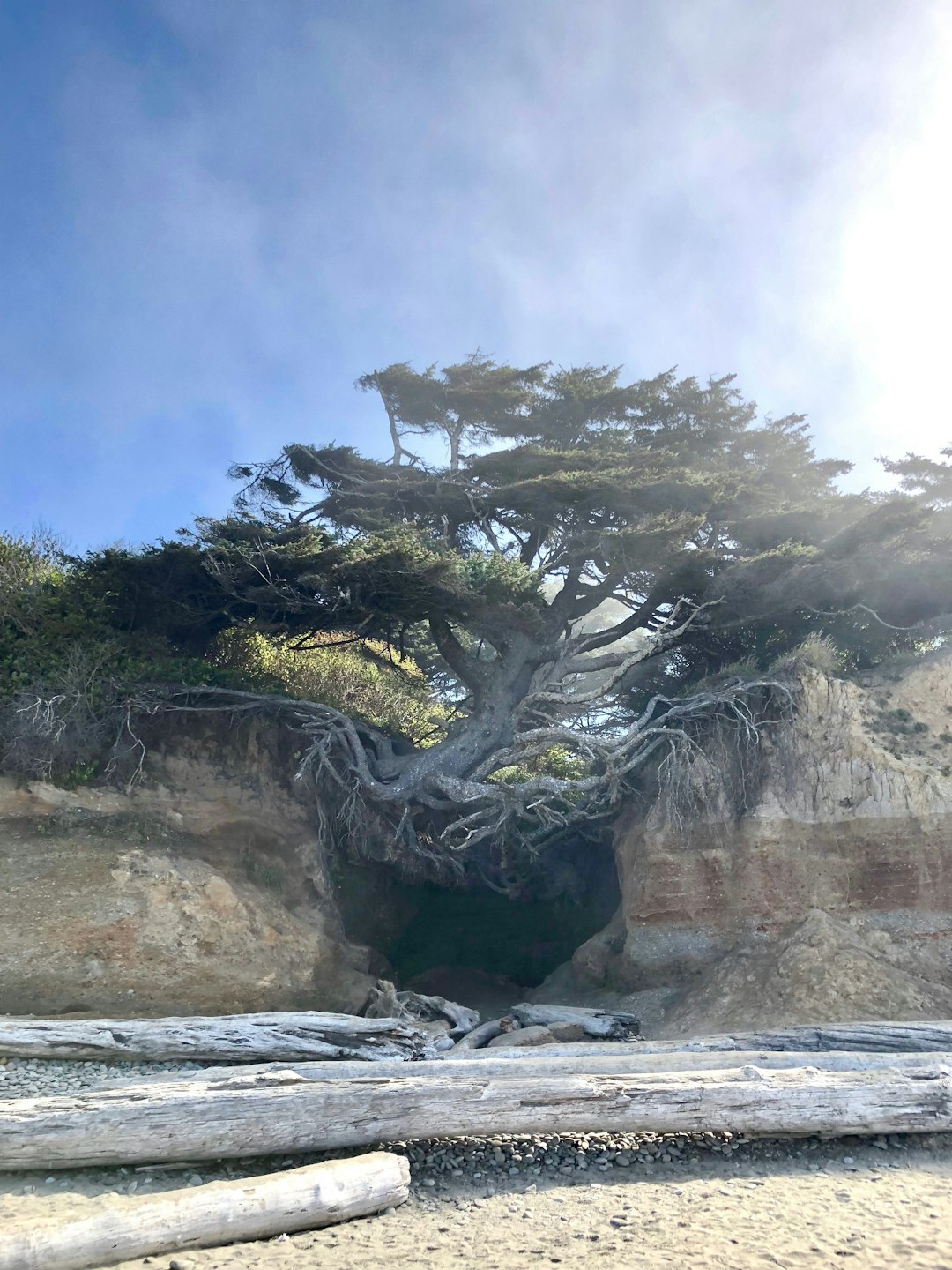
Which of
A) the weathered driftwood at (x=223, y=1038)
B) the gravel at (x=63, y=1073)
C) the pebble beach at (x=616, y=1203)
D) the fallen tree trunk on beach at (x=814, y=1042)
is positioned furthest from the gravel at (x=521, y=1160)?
the weathered driftwood at (x=223, y=1038)

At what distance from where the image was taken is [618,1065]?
8797 mm

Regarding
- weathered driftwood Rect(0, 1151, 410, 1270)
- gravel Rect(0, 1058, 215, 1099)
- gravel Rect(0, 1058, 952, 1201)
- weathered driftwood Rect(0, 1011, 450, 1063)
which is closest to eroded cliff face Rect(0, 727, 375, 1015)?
weathered driftwood Rect(0, 1011, 450, 1063)

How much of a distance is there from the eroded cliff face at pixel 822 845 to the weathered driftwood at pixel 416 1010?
3.23 meters

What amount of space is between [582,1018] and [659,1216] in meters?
7.31

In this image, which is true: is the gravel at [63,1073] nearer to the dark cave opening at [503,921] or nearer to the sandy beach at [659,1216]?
the sandy beach at [659,1216]

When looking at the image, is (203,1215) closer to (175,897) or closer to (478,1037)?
(478,1037)

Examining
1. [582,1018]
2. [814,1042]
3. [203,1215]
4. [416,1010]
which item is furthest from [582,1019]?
[203,1215]

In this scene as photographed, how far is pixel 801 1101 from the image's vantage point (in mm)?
7508

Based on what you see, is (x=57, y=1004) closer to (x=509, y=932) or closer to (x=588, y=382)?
(x=509, y=932)

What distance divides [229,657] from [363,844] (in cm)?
537

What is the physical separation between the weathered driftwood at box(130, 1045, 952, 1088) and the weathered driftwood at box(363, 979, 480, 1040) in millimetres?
3629

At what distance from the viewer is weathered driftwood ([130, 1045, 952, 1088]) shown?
857 centimetres

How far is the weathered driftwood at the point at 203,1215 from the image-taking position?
510cm

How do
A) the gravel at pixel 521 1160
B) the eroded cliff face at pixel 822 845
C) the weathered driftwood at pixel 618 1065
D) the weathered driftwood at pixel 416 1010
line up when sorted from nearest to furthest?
the gravel at pixel 521 1160
the weathered driftwood at pixel 618 1065
the weathered driftwood at pixel 416 1010
the eroded cliff face at pixel 822 845
